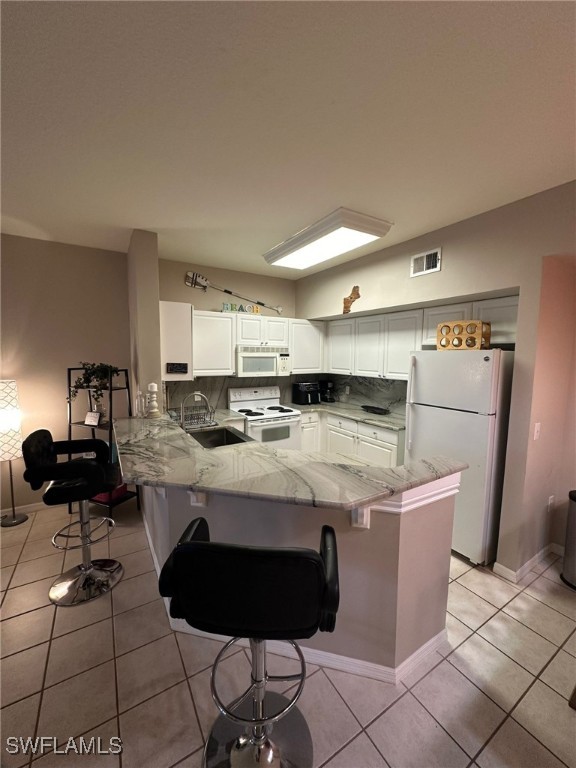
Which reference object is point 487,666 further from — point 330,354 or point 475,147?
point 330,354

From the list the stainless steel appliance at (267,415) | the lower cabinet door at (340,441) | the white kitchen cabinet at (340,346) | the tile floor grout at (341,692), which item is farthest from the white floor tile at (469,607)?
the white kitchen cabinet at (340,346)

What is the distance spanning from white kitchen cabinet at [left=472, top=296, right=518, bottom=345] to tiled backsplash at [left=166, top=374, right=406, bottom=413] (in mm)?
1388

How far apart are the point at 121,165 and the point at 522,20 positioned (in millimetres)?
1863

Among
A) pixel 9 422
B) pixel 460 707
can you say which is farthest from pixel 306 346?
pixel 460 707

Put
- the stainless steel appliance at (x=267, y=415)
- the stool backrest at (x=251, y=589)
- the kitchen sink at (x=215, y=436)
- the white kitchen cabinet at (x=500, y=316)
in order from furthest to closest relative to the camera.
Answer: the stainless steel appliance at (x=267, y=415), the kitchen sink at (x=215, y=436), the white kitchen cabinet at (x=500, y=316), the stool backrest at (x=251, y=589)

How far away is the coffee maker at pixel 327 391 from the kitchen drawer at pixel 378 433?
103cm

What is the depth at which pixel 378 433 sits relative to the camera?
11.2 feet

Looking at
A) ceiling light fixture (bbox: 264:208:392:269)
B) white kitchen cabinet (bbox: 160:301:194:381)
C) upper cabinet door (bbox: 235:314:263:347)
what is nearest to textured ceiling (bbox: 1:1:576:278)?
ceiling light fixture (bbox: 264:208:392:269)

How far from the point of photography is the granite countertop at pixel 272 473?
4.07 ft

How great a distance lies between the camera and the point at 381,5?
0.93 metres

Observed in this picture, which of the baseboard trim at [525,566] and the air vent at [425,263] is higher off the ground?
the air vent at [425,263]

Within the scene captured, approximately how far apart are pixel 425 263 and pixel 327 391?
2313 mm

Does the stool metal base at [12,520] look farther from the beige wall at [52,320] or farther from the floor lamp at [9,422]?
the floor lamp at [9,422]

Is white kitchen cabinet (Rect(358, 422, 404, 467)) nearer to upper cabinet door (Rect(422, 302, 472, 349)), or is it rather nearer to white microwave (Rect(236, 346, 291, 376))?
upper cabinet door (Rect(422, 302, 472, 349))
